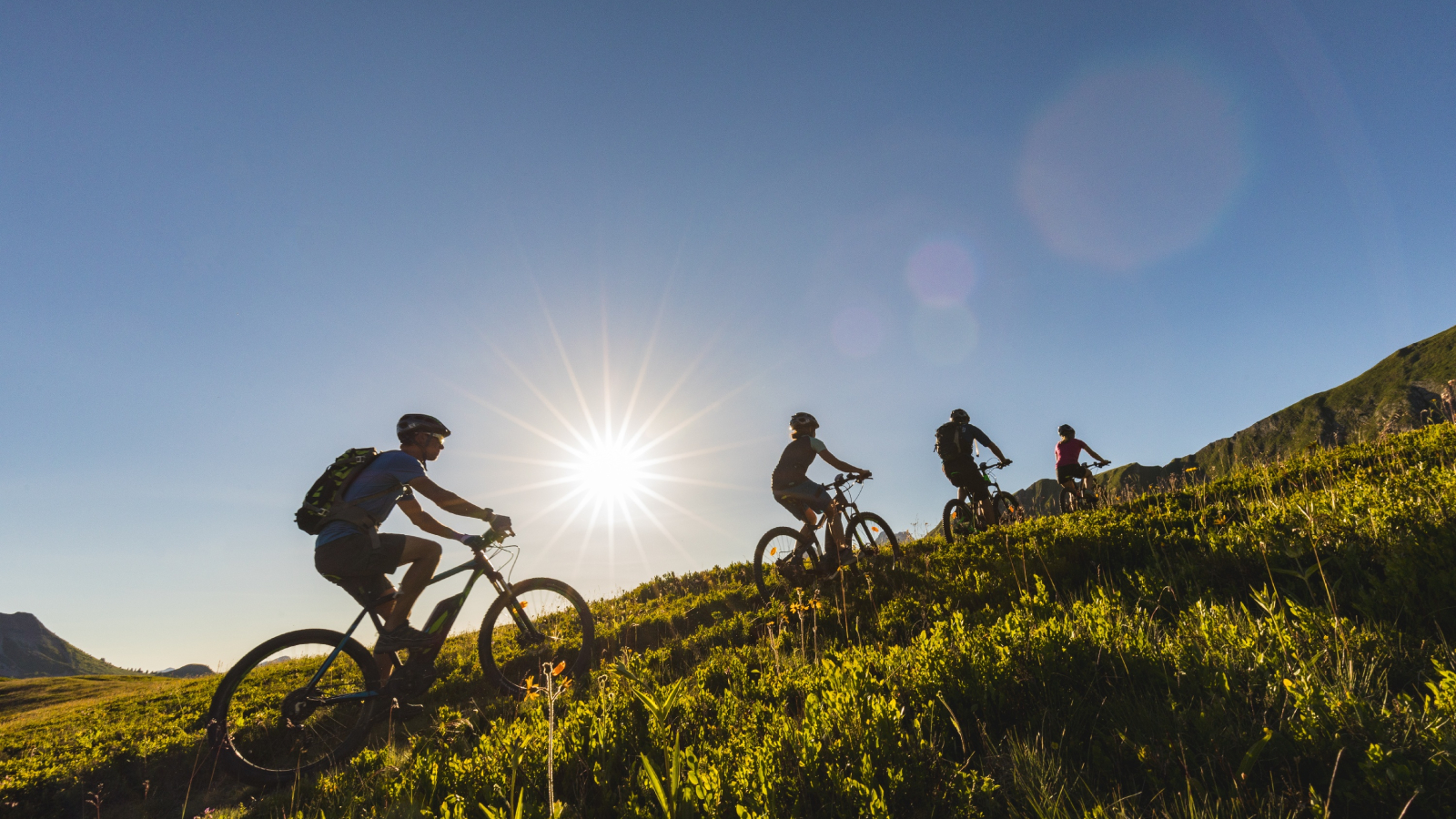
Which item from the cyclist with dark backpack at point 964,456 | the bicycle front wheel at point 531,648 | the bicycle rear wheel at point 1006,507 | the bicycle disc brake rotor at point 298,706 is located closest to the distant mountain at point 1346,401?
the bicycle rear wheel at point 1006,507

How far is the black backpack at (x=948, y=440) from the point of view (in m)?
12.1

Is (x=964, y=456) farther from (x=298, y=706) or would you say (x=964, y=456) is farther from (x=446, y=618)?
(x=298, y=706)

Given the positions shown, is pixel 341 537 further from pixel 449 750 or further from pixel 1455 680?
pixel 1455 680

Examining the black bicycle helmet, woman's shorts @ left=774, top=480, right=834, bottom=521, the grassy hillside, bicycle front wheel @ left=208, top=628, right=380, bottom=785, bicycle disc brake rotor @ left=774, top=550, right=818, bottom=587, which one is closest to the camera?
the grassy hillside

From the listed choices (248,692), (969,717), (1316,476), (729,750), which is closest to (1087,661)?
(969,717)

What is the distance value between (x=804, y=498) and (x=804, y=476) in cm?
40

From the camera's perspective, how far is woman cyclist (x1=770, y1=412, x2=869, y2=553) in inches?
363

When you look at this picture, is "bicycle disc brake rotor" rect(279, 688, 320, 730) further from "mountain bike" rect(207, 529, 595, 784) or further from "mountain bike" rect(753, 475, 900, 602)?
"mountain bike" rect(753, 475, 900, 602)

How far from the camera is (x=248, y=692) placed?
9.02 meters

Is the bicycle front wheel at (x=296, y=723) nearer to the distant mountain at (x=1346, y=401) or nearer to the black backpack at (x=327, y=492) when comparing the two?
the black backpack at (x=327, y=492)

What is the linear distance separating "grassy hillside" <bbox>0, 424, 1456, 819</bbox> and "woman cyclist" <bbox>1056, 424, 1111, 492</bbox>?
780 centimetres

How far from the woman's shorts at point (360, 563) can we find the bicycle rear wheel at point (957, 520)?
9.65m

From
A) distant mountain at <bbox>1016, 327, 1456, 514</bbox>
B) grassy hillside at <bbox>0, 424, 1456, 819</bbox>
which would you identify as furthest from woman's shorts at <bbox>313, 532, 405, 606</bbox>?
distant mountain at <bbox>1016, 327, 1456, 514</bbox>

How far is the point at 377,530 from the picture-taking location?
5.88 meters
